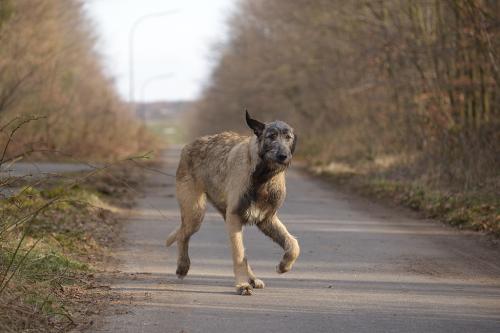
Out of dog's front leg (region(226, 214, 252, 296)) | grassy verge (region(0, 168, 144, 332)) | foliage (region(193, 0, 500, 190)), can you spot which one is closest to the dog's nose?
dog's front leg (region(226, 214, 252, 296))

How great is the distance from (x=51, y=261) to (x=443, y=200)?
8.56 m

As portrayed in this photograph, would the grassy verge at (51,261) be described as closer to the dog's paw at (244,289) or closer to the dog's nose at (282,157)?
the dog's paw at (244,289)

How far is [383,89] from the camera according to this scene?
26.6m

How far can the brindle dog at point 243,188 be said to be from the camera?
899 cm

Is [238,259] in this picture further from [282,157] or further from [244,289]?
[282,157]

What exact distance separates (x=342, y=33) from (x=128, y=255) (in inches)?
747

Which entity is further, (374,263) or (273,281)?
(374,263)

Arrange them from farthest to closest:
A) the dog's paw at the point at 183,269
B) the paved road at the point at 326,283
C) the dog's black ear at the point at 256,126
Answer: the dog's paw at the point at 183,269 → the dog's black ear at the point at 256,126 → the paved road at the point at 326,283

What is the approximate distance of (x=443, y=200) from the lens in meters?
16.2

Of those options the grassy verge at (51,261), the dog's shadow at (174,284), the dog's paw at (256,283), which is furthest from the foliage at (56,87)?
the dog's paw at (256,283)

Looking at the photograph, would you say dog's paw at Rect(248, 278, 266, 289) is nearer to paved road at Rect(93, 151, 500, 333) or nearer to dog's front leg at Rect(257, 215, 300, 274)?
paved road at Rect(93, 151, 500, 333)

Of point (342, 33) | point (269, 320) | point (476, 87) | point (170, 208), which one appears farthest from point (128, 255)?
point (342, 33)

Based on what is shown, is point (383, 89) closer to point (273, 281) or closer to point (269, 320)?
point (273, 281)

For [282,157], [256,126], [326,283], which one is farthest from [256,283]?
[256,126]
